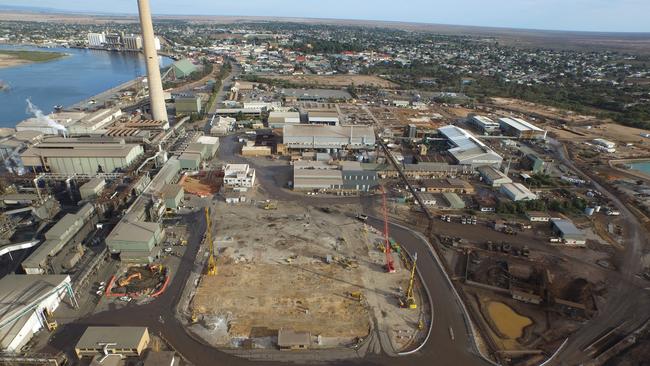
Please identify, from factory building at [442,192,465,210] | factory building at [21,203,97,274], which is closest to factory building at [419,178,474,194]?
factory building at [442,192,465,210]

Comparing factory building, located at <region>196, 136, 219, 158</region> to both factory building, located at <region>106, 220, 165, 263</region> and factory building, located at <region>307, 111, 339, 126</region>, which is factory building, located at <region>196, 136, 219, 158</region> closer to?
factory building, located at <region>307, 111, 339, 126</region>

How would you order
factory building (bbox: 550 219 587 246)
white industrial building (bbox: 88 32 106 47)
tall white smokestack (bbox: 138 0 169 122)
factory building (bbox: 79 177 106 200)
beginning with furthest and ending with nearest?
white industrial building (bbox: 88 32 106 47) < tall white smokestack (bbox: 138 0 169 122) < factory building (bbox: 79 177 106 200) < factory building (bbox: 550 219 587 246)

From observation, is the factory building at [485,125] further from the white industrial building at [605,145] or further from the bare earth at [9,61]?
the bare earth at [9,61]

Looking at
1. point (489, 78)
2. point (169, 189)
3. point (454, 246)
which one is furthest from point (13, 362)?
point (489, 78)

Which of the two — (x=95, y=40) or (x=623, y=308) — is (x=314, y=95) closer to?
(x=623, y=308)

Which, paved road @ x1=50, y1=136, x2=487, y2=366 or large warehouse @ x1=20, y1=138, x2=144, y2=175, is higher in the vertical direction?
large warehouse @ x1=20, y1=138, x2=144, y2=175

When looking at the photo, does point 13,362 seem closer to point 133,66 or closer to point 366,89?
point 366,89

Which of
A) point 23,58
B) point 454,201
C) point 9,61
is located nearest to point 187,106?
point 454,201
